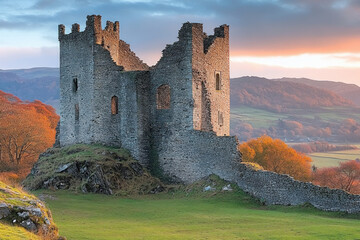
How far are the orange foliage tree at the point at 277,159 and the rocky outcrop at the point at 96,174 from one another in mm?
22336

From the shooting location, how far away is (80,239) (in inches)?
787

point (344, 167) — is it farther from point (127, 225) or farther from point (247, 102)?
point (247, 102)

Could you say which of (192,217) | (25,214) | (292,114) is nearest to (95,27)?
(192,217)

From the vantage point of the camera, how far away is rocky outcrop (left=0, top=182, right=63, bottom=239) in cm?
1748

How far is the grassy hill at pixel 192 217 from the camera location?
21719 millimetres

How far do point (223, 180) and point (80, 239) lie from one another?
16800 mm

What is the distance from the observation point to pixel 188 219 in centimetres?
2683

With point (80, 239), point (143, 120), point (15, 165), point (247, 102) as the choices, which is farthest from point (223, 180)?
point (247, 102)

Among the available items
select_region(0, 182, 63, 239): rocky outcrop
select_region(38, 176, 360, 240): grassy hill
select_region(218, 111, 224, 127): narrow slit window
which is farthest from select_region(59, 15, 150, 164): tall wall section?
select_region(0, 182, 63, 239): rocky outcrop

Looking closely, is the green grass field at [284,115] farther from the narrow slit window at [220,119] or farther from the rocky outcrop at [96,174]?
the rocky outcrop at [96,174]

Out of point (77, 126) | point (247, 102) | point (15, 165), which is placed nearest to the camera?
point (77, 126)

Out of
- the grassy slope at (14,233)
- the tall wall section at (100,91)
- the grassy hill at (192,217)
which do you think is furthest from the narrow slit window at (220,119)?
the grassy slope at (14,233)

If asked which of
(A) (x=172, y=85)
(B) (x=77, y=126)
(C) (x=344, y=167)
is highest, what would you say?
(A) (x=172, y=85)

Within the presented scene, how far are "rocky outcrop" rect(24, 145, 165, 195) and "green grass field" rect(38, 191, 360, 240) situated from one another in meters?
1.20
